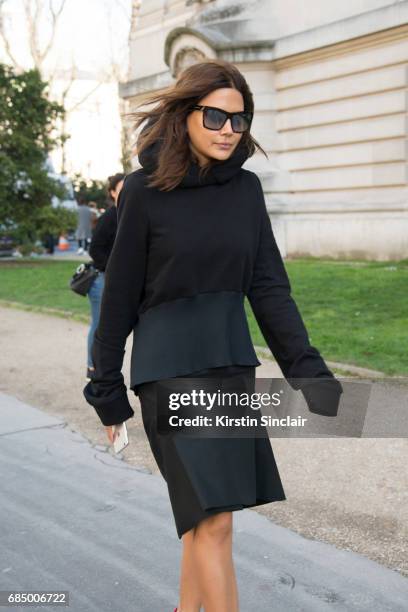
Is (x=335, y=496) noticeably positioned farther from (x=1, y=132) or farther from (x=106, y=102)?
(x=106, y=102)

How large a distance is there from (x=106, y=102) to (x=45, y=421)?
1974 inches

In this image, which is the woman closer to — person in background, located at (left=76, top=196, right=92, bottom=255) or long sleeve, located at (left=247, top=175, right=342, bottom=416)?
long sleeve, located at (left=247, top=175, right=342, bottom=416)

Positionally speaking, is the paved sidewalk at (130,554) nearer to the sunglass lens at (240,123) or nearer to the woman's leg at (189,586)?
the woman's leg at (189,586)

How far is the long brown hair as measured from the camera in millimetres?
2848

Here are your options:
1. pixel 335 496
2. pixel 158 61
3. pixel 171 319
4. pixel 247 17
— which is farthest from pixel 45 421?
pixel 158 61

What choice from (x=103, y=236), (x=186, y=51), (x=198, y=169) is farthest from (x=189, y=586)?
(x=186, y=51)

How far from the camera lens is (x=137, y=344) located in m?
2.94

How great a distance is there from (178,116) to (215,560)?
1.41 metres

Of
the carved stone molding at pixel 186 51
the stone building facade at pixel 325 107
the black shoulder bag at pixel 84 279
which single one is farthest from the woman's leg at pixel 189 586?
the carved stone molding at pixel 186 51

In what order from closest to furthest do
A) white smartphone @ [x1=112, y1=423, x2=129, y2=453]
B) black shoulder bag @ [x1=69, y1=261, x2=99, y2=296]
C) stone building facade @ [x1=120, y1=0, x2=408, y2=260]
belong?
white smartphone @ [x1=112, y1=423, x2=129, y2=453] → black shoulder bag @ [x1=69, y1=261, x2=99, y2=296] → stone building facade @ [x1=120, y1=0, x2=408, y2=260]

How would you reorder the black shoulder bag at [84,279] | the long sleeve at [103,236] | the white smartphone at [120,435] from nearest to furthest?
the white smartphone at [120,435] < the long sleeve at [103,236] < the black shoulder bag at [84,279]

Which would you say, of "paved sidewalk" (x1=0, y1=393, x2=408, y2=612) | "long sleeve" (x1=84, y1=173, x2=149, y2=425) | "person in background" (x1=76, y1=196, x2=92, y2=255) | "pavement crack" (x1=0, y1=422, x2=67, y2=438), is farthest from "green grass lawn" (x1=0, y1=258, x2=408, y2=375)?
"person in background" (x1=76, y1=196, x2=92, y2=255)

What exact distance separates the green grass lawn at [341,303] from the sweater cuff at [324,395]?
5.01 metres

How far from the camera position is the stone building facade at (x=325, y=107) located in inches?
740
